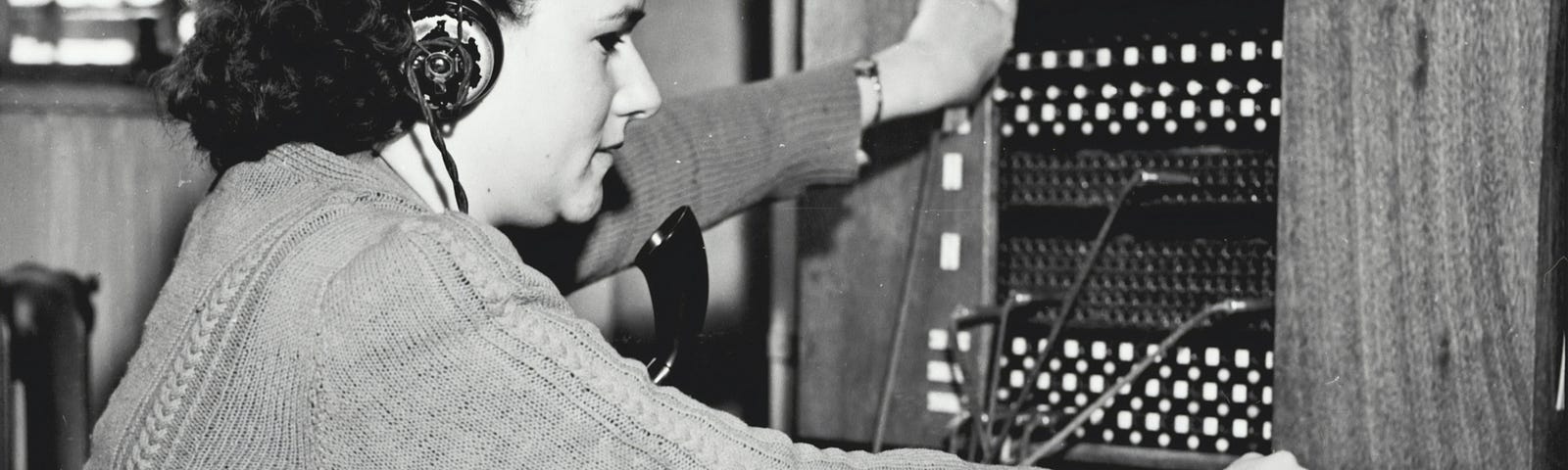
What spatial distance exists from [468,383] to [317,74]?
31cm

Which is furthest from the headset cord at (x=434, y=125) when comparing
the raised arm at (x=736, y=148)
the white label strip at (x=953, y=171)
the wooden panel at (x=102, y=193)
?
the wooden panel at (x=102, y=193)

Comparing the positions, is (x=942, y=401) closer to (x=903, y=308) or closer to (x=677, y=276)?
(x=903, y=308)

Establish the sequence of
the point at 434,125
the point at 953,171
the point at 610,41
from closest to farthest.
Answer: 1. the point at 434,125
2. the point at 610,41
3. the point at 953,171

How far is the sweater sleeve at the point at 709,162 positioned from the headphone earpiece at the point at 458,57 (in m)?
0.40

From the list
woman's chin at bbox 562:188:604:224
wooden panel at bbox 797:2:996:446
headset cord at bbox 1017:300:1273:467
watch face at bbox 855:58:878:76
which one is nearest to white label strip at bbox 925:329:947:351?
wooden panel at bbox 797:2:996:446

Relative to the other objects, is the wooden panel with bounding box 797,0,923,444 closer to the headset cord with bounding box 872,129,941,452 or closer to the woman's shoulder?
the headset cord with bounding box 872,129,941,452

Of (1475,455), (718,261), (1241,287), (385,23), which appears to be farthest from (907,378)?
(718,261)

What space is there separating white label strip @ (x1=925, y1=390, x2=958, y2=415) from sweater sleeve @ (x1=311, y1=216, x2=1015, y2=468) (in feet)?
1.79

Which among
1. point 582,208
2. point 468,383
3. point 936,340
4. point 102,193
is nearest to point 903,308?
point 936,340

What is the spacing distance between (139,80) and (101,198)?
8.1 inches

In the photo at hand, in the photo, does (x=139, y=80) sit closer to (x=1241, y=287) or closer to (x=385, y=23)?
(x=385, y=23)

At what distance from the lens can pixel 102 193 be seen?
2.00m

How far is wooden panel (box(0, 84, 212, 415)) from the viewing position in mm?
1954

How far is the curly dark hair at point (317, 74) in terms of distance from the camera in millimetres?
811
